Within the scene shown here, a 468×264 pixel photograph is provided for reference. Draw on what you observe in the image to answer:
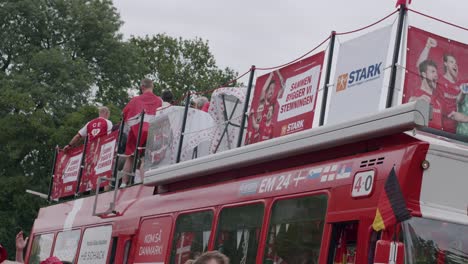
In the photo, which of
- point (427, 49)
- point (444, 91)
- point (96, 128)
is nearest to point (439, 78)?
point (444, 91)

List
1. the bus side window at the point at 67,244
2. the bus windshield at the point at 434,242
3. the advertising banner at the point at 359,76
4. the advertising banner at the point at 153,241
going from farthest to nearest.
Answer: the bus side window at the point at 67,244 < the advertising banner at the point at 153,241 < the advertising banner at the point at 359,76 < the bus windshield at the point at 434,242

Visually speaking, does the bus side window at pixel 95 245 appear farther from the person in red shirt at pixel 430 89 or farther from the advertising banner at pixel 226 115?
the person in red shirt at pixel 430 89

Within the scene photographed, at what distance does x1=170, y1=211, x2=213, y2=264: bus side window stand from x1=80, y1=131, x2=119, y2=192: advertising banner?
12.3 feet

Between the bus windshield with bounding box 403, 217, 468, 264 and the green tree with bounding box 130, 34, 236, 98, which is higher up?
the green tree with bounding box 130, 34, 236, 98

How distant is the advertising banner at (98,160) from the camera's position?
1366 cm

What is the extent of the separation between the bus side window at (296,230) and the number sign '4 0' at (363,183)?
15.2 inches

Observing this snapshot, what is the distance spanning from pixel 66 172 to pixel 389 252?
10.6 m

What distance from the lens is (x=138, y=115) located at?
43.8ft

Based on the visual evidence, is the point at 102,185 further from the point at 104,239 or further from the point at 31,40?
the point at 31,40

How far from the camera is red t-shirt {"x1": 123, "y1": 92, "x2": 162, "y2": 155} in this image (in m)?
13.1

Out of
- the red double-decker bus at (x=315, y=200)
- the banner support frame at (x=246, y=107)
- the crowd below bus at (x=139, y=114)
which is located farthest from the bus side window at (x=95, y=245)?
the banner support frame at (x=246, y=107)

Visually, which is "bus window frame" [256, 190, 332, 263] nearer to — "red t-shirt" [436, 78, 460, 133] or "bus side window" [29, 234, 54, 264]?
"red t-shirt" [436, 78, 460, 133]

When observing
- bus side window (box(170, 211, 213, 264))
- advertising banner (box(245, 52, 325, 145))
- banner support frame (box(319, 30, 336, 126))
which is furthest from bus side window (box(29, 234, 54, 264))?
banner support frame (box(319, 30, 336, 126))

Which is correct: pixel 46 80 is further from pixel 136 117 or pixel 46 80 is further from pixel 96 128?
pixel 136 117
